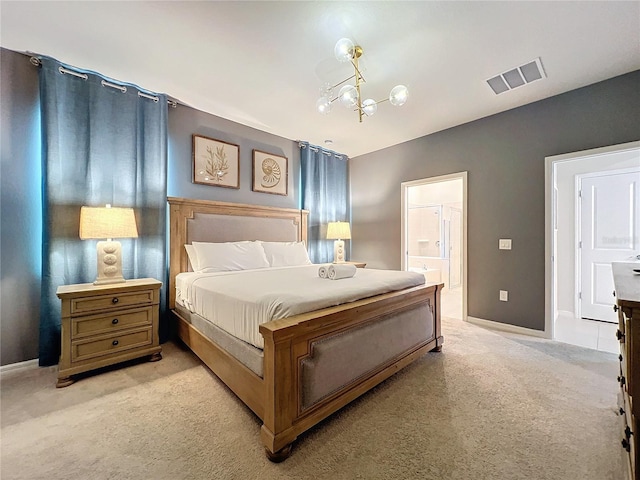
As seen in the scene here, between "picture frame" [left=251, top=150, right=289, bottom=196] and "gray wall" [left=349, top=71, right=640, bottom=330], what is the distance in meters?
2.03

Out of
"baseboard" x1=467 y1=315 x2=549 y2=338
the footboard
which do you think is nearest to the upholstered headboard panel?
the footboard

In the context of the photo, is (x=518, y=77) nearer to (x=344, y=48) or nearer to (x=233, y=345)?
(x=344, y=48)

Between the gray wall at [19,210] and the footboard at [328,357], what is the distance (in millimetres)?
2360

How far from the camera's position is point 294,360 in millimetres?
1385

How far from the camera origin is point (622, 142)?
2500mm

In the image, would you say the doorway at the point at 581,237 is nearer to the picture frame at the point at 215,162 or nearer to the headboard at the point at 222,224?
the headboard at the point at 222,224

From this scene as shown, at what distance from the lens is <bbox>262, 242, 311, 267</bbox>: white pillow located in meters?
3.39

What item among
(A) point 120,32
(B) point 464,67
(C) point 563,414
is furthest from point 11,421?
(B) point 464,67

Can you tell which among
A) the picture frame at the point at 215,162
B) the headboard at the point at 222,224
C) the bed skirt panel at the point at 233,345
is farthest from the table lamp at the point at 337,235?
the bed skirt panel at the point at 233,345

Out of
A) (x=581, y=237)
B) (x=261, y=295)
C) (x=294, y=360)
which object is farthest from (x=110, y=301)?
(x=581, y=237)

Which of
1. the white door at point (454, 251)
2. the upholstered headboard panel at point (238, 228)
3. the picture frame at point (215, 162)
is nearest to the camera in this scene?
the upholstered headboard panel at point (238, 228)

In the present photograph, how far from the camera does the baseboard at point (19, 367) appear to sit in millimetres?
2146

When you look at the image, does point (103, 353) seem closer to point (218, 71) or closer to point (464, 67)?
point (218, 71)

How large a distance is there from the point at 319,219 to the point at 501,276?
2.70 meters
